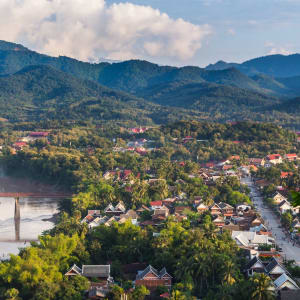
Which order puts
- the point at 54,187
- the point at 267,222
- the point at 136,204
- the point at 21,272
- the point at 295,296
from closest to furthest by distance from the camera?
the point at 295,296
the point at 21,272
the point at 267,222
the point at 136,204
the point at 54,187

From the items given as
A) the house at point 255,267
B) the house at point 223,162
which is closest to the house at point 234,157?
the house at point 223,162

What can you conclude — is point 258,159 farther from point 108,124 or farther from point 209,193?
point 108,124

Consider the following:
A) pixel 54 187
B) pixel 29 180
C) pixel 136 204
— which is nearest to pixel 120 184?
pixel 136 204

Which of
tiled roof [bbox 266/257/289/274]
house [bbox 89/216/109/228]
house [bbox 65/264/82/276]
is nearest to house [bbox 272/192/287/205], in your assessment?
house [bbox 89/216/109/228]

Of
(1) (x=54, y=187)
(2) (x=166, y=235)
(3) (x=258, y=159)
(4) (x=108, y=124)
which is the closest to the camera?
(2) (x=166, y=235)

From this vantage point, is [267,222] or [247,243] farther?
[267,222]

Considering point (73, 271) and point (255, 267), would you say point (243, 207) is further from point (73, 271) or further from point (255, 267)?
point (73, 271)

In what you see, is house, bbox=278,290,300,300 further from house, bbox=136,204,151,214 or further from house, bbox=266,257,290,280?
house, bbox=136,204,151,214

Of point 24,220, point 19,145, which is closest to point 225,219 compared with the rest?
point 24,220
